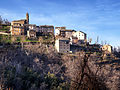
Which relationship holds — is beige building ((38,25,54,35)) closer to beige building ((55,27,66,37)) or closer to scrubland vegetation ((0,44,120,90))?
beige building ((55,27,66,37))

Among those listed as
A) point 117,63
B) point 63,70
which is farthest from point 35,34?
point 117,63

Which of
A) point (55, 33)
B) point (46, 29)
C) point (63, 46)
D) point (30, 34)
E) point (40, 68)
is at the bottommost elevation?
point (40, 68)

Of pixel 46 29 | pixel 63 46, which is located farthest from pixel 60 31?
pixel 63 46

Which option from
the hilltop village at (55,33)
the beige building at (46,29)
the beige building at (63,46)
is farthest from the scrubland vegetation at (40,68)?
the beige building at (46,29)

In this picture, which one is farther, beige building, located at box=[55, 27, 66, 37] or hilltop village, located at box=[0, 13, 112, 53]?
beige building, located at box=[55, 27, 66, 37]

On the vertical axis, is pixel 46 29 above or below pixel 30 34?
above

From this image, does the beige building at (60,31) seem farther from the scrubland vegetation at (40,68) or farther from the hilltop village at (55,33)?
the scrubland vegetation at (40,68)

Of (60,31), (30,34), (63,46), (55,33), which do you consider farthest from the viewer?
(55,33)

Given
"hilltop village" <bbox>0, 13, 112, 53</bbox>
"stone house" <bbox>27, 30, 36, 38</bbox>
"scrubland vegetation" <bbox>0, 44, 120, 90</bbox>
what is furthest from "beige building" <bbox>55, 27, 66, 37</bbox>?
"scrubland vegetation" <bbox>0, 44, 120, 90</bbox>

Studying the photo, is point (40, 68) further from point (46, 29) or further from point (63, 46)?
point (46, 29)

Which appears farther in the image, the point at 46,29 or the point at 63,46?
the point at 46,29

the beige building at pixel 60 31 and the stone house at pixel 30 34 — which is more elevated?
the beige building at pixel 60 31

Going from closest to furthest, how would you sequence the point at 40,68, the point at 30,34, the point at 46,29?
the point at 40,68 → the point at 30,34 → the point at 46,29

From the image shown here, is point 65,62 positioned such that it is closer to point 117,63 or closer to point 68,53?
point 68,53
